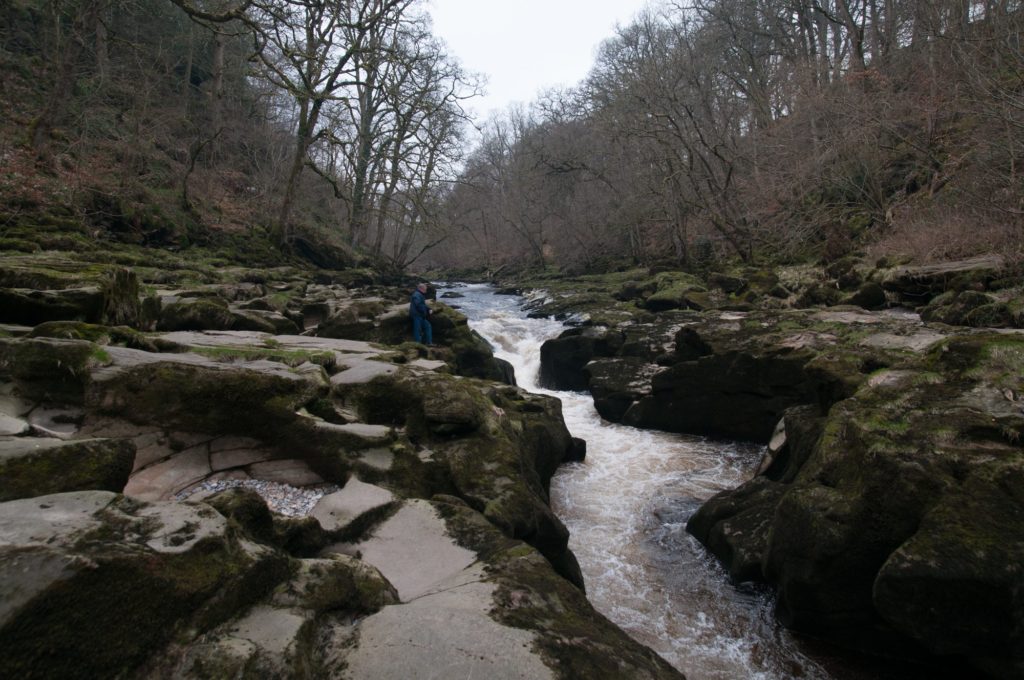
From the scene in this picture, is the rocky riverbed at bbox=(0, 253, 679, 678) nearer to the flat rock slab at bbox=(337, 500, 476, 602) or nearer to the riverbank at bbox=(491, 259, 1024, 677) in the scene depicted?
the flat rock slab at bbox=(337, 500, 476, 602)

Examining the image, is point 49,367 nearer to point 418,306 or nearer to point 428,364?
point 428,364

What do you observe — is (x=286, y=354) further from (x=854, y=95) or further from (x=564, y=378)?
(x=854, y=95)

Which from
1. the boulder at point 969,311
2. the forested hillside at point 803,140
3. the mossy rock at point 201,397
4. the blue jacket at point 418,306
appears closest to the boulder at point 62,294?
the mossy rock at point 201,397

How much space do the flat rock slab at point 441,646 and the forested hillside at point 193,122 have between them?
26.8 ft

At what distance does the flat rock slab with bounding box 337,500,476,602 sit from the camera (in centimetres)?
331

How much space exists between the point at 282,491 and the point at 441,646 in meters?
2.18

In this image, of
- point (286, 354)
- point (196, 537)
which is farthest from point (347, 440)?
point (196, 537)

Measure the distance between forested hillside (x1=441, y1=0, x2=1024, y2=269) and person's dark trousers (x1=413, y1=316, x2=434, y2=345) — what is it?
33.6 feet

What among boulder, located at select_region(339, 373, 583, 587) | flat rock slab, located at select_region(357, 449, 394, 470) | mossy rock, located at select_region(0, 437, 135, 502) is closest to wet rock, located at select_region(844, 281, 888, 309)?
boulder, located at select_region(339, 373, 583, 587)

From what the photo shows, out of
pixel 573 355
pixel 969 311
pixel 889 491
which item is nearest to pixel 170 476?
pixel 889 491

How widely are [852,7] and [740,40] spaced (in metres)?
4.58

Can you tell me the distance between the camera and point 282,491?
4.20 metres

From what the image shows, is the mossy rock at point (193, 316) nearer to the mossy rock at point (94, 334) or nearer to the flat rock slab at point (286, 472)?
the mossy rock at point (94, 334)

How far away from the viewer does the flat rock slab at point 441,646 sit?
242 cm
